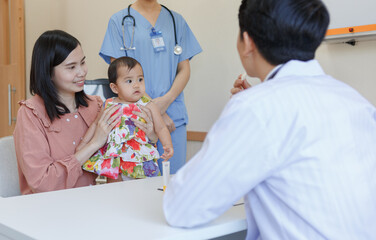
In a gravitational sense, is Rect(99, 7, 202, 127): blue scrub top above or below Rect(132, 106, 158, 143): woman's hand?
above

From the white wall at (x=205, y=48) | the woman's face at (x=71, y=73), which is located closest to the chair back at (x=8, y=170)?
the woman's face at (x=71, y=73)

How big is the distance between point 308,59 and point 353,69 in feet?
4.04

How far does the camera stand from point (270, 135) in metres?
0.86

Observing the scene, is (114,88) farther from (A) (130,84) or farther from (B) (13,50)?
(B) (13,50)

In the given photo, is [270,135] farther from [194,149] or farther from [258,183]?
[194,149]

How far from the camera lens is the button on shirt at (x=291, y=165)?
87 centimetres

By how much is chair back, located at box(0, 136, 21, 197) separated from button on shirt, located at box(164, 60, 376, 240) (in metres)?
0.87

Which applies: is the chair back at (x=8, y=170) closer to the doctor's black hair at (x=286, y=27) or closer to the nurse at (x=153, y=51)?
the nurse at (x=153, y=51)

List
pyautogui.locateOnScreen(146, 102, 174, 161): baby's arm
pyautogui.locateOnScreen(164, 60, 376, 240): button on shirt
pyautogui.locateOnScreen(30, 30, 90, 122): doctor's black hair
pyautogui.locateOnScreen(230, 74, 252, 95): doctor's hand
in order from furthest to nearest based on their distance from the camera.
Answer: pyautogui.locateOnScreen(146, 102, 174, 161): baby's arm, pyautogui.locateOnScreen(30, 30, 90, 122): doctor's black hair, pyautogui.locateOnScreen(230, 74, 252, 95): doctor's hand, pyautogui.locateOnScreen(164, 60, 376, 240): button on shirt

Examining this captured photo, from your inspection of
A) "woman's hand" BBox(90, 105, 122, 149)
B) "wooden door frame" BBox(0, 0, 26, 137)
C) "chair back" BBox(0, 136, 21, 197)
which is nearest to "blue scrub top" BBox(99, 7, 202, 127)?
"woman's hand" BBox(90, 105, 122, 149)

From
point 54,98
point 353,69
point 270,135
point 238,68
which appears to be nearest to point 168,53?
point 238,68

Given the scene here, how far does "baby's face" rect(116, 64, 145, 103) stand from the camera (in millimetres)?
1933

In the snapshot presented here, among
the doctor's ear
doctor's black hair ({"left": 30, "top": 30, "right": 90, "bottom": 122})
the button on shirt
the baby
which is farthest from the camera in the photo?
the baby

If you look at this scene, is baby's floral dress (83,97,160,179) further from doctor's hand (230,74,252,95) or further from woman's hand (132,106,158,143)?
doctor's hand (230,74,252,95)
